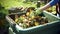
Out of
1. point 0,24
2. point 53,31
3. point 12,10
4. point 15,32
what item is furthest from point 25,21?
point 12,10

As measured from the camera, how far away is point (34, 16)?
83.6 inches

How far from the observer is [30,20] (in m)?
2.02

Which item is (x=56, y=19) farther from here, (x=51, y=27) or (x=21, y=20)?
(x=21, y=20)

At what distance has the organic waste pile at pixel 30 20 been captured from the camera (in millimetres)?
1909

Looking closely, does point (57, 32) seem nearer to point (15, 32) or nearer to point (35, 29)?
point (35, 29)

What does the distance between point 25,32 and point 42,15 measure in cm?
70

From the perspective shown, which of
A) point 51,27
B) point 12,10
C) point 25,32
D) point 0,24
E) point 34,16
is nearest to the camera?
point 25,32

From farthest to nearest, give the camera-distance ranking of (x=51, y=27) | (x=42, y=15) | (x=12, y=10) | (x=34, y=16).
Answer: (x=12, y=10), (x=42, y=15), (x=34, y=16), (x=51, y=27)

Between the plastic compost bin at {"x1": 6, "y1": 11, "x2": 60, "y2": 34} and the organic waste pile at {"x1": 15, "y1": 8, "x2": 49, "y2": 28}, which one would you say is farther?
the organic waste pile at {"x1": 15, "y1": 8, "x2": 49, "y2": 28}

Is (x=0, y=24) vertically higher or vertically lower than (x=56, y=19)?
lower

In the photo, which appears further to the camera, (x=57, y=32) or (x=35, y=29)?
(x=57, y=32)

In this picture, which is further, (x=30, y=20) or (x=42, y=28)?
(x=30, y=20)

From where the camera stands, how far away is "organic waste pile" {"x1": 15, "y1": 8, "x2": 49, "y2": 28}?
6.26 ft

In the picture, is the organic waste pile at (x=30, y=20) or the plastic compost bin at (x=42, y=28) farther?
the organic waste pile at (x=30, y=20)
